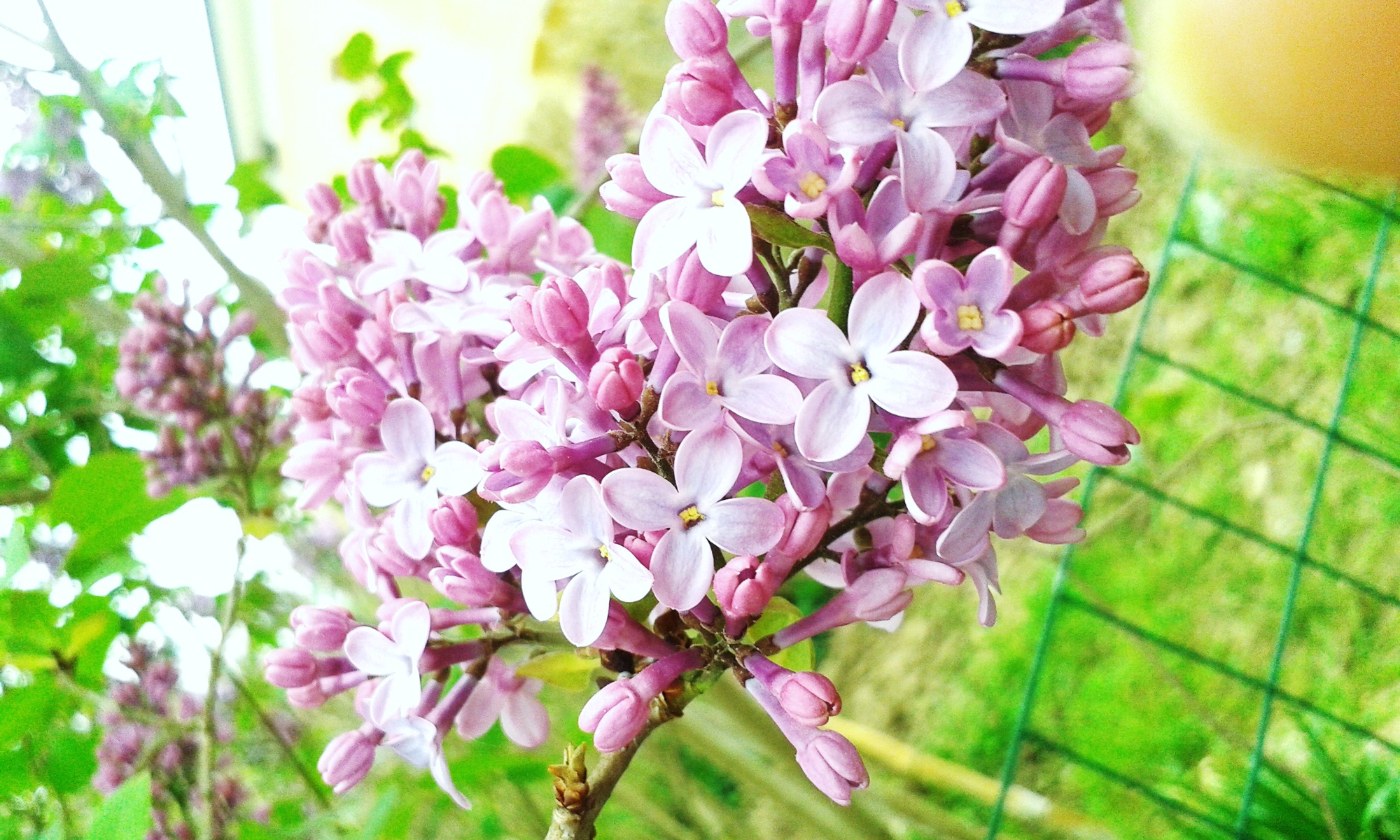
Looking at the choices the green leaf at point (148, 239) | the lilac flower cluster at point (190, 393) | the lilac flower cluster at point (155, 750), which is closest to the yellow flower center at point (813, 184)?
the lilac flower cluster at point (190, 393)

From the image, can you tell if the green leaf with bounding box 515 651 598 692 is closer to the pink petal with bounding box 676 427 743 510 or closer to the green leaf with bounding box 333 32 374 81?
the pink petal with bounding box 676 427 743 510

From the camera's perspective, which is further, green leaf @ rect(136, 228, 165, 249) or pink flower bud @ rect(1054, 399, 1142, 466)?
green leaf @ rect(136, 228, 165, 249)

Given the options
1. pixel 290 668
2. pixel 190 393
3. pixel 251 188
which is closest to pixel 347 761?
pixel 290 668

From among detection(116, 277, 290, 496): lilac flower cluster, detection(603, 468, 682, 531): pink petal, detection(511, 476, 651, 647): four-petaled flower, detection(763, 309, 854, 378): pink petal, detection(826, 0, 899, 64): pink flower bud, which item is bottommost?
detection(116, 277, 290, 496): lilac flower cluster

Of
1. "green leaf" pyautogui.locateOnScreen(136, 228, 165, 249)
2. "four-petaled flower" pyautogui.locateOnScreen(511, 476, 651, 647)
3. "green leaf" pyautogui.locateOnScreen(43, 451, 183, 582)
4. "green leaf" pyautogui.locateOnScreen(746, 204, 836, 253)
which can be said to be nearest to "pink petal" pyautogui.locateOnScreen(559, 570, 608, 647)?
"four-petaled flower" pyautogui.locateOnScreen(511, 476, 651, 647)

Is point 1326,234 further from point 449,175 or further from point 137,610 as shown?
point 449,175

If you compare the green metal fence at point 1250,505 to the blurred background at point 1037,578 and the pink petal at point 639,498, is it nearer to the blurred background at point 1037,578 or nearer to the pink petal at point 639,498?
the blurred background at point 1037,578
